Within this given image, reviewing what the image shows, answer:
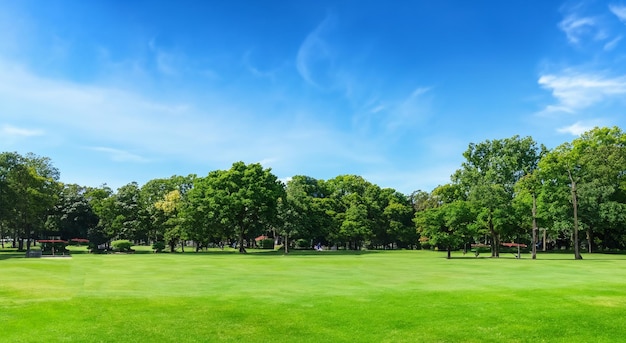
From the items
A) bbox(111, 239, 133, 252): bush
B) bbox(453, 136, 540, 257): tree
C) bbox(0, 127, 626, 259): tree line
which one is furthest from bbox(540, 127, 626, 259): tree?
bbox(111, 239, 133, 252): bush

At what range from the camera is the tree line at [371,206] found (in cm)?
6819

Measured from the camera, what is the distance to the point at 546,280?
27.1 meters

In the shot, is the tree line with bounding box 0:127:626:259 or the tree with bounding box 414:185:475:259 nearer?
the tree with bounding box 414:185:475:259

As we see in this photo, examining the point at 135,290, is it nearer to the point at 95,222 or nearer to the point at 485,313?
the point at 485,313

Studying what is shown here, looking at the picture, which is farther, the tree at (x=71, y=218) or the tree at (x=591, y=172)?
the tree at (x=71, y=218)

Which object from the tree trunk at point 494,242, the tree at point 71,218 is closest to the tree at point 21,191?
the tree at point 71,218

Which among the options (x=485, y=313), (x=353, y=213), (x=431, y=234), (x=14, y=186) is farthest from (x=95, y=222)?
(x=485, y=313)

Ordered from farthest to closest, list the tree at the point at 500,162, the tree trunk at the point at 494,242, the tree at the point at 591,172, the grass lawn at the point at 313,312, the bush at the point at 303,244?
the bush at the point at 303,244, the tree at the point at 500,162, the tree at the point at 591,172, the tree trunk at the point at 494,242, the grass lawn at the point at 313,312

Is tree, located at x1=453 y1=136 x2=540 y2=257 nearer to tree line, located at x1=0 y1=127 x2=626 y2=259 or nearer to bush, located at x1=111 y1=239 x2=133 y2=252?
tree line, located at x1=0 y1=127 x2=626 y2=259

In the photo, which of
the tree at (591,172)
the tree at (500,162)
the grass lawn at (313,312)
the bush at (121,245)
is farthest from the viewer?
the tree at (500,162)

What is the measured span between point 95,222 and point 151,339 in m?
102

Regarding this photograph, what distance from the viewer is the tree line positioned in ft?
224

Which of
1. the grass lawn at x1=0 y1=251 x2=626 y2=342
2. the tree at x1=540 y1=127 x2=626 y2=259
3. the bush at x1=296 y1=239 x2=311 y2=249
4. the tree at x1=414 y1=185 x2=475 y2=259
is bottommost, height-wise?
the bush at x1=296 y1=239 x2=311 y2=249

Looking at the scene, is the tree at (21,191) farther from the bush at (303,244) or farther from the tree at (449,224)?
the tree at (449,224)
